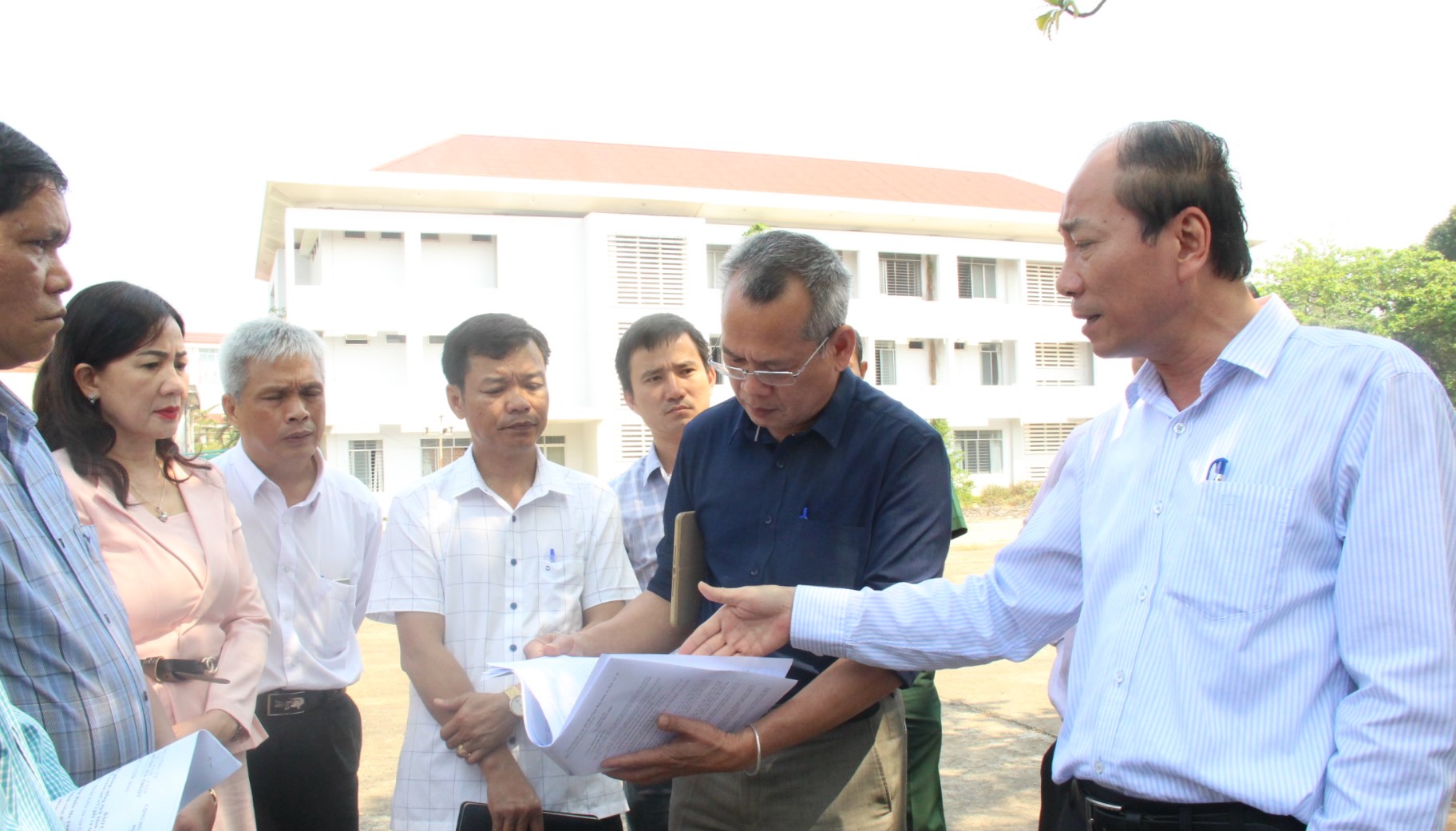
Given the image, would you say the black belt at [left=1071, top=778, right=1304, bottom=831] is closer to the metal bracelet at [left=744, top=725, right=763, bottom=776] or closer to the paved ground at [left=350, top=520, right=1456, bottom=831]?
the metal bracelet at [left=744, top=725, right=763, bottom=776]

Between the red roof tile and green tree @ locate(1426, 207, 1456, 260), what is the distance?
17.9m

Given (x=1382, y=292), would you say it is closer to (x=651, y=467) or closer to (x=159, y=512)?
(x=651, y=467)

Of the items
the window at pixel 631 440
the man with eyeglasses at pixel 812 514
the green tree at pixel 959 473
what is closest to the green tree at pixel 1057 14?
the man with eyeglasses at pixel 812 514

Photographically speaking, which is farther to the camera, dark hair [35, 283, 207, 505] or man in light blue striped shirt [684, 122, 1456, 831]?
dark hair [35, 283, 207, 505]

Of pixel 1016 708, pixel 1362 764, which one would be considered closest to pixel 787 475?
pixel 1362 764

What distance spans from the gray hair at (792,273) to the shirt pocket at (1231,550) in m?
0.94

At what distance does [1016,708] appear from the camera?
7039 millimetres

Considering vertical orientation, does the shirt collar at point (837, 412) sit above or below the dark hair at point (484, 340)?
below

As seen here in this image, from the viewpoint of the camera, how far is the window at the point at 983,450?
33156 mm

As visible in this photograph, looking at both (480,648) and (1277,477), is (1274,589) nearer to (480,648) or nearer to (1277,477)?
(1277,477)

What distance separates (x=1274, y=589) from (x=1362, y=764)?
0.26m

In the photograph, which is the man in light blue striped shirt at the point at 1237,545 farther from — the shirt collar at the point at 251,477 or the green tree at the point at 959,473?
the green tree at the point at 959,473

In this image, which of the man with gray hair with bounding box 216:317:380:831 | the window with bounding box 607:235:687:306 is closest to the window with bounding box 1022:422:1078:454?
the window with bounding box 607:235:687:306

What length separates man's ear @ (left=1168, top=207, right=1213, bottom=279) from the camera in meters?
1.74
